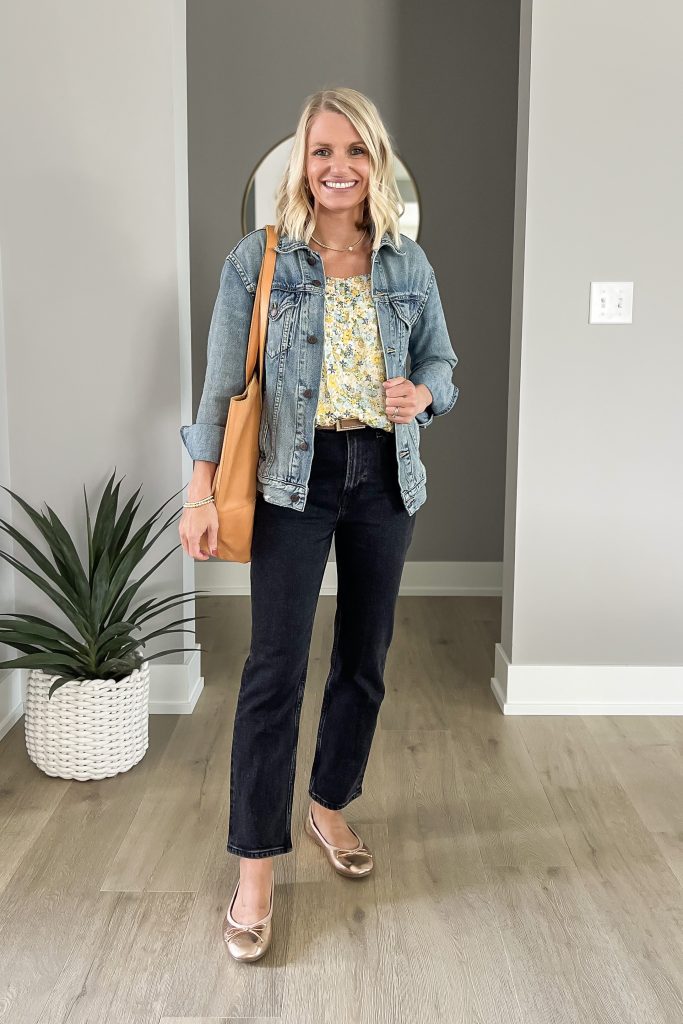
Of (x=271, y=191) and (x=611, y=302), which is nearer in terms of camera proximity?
(x=611, y=302)

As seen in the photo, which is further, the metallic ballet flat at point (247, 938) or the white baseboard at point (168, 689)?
the white baseboard at point (168, 689)

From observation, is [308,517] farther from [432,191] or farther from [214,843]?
[432,191]

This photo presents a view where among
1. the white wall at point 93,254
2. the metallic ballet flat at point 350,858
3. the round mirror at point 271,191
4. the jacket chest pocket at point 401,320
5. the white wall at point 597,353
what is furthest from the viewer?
the round mirror at point 271,191

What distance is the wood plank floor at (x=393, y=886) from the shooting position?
1.50 m

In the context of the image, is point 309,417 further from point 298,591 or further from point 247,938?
point 247,938

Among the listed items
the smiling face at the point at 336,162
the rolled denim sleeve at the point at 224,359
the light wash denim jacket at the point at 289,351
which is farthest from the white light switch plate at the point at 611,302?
the rolled denim sleeve at the point at 224,359

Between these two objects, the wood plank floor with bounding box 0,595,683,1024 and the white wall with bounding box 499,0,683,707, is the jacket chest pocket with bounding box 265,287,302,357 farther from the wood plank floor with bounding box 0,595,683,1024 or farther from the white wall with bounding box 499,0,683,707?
the white wall with bounding box 499,0,683,707

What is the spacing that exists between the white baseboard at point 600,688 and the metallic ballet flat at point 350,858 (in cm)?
93

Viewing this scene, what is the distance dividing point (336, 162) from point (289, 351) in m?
0.32

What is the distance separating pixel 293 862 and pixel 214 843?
0.18m

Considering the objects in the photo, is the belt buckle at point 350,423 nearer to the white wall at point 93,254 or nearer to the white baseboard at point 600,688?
the white wall at point 93,254

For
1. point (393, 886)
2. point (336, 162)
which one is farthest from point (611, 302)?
point (393, 886)

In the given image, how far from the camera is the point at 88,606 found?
7.50 feet

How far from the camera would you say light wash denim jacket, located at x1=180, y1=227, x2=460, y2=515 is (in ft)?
5.09
